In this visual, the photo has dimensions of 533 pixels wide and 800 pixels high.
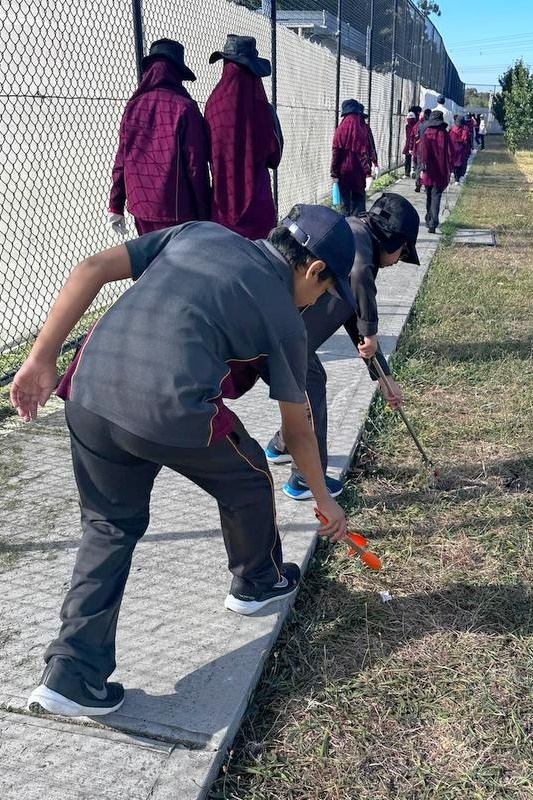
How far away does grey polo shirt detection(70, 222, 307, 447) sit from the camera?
1.89 metres

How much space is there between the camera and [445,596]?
2.86 metres

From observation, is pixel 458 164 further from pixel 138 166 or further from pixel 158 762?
pixel 158 762

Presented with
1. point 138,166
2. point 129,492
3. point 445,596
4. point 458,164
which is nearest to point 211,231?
point 129,492

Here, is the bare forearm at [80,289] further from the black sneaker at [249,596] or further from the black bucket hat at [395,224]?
the black bucket hat at [395,224]

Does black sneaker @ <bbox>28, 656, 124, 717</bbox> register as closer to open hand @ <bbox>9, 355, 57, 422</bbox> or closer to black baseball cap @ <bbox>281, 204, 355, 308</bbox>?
open hand @ <bbox>9, 355, 57, 422</bbox>

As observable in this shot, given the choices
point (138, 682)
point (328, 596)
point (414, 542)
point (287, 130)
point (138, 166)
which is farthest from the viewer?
point (287, 130)

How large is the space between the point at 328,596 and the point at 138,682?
812mm

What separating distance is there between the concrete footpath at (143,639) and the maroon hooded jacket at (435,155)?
8.03 meters

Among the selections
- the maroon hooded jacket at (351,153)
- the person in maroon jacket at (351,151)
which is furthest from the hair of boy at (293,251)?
the maroon hooded jacket at (351,153)

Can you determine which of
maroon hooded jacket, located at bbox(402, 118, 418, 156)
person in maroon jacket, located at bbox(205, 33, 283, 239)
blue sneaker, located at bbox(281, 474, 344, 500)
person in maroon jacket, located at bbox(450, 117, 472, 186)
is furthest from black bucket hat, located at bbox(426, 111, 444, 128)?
blue sneaker, located at bbox(281, 474, 344, 500)

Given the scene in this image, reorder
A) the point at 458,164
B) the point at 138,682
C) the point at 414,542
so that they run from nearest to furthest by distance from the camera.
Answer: the point at 138,682 → the point at 414,542 → the point at 458,164

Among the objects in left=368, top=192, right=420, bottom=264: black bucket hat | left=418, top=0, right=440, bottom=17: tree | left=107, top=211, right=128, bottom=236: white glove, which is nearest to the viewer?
left=368, top=192, right=420, bottom=264: black bucket hat

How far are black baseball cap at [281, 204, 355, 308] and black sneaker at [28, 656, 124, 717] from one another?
4.12 ft

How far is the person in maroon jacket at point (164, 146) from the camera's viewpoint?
421cm
